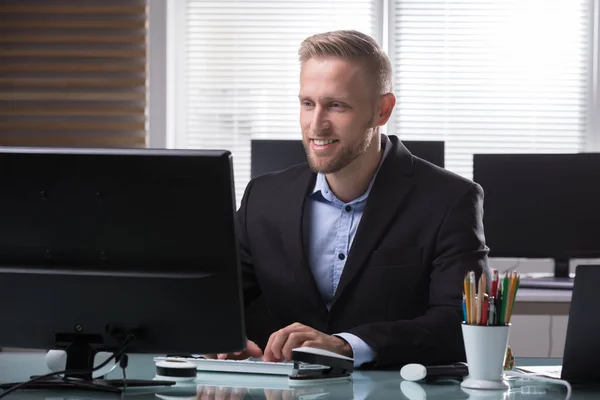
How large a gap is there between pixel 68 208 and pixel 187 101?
3.08m

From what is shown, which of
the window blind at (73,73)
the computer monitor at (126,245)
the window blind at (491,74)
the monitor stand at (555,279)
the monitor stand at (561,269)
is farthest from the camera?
the window blind at (491,74)

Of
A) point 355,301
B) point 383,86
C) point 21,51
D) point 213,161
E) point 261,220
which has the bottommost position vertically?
point 355,301

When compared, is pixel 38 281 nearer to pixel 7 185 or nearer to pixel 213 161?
pixel 7 185

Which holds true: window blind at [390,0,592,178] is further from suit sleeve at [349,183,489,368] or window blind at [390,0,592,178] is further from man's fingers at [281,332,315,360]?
man's fingers at [281,332,315,360]

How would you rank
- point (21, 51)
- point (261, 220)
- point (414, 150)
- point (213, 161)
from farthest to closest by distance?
point (21, 51) → point (414, 150) → point (261, 220) → point (213, 161)

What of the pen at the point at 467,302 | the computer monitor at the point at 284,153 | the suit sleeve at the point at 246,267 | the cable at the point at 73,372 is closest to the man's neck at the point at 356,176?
the suit sleeve at the point at 246,267

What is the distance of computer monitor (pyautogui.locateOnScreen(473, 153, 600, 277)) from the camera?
364 cm

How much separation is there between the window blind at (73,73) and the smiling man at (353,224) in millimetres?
2207

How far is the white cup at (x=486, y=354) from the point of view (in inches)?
62.2

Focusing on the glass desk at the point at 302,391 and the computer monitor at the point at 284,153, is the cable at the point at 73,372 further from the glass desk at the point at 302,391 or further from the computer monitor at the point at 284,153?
the computer monitor at the point at 284,153

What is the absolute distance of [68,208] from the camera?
1509mm

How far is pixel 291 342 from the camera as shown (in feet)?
5.69

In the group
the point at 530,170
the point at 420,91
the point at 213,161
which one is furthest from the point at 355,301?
the point at 420,91

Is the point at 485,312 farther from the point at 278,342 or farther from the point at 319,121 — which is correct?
the point at 319,121
